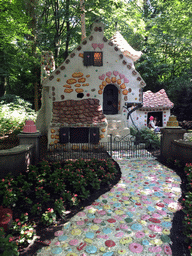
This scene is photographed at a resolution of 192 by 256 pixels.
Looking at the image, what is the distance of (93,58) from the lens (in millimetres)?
11398

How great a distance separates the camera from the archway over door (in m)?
12.5

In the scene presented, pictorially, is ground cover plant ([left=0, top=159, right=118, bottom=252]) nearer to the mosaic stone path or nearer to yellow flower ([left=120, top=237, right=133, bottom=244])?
the mosaic stone path

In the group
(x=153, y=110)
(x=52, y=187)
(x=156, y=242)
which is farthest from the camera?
(x=153, y=110)

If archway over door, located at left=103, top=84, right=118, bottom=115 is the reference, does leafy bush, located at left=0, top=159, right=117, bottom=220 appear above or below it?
below

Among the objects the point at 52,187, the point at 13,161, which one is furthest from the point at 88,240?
the point at 13,161

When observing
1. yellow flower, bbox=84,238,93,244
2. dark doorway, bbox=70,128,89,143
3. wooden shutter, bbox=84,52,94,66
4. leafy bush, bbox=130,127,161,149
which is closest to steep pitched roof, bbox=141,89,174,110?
leafy bush, bbox=130,127,161,149

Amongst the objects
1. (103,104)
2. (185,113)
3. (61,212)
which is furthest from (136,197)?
(185,113)

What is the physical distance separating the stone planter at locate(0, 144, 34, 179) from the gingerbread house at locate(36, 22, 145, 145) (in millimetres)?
3442

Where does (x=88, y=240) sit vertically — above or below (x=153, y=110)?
below

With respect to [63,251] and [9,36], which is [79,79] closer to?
[9,36]

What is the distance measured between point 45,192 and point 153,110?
1316 centimetres

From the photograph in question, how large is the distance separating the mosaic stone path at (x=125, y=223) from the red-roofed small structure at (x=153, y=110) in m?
9.70


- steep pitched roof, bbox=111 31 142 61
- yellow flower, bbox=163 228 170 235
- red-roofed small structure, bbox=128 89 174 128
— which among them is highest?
steep pitched roof, bbox=111 31 142 61

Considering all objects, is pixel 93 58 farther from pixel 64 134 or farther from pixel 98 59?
pixel 64 134
